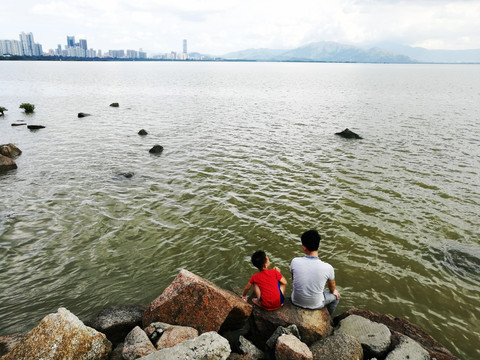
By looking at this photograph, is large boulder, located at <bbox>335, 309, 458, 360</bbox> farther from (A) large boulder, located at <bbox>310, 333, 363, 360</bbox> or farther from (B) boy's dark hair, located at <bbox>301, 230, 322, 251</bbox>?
(B) boy's dark hair, located at <bbox>301, 230, 322, 251</bbox>

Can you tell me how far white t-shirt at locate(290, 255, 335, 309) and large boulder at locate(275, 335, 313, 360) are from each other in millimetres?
1772

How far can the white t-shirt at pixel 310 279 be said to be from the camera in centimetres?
891

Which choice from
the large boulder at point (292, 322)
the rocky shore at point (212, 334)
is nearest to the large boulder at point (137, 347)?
the rocky shore at point (212, 334)

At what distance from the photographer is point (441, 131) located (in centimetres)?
3641

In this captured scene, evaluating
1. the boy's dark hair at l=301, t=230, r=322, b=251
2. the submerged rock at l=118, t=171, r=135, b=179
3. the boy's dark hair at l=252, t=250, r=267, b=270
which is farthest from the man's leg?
the submerged rock at l=118, t=171, r=135, b=179

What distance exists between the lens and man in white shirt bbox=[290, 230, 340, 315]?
349 inches

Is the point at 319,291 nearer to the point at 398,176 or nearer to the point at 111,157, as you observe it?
the point at 398,176

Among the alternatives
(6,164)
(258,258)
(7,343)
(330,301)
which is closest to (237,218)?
(258,258)

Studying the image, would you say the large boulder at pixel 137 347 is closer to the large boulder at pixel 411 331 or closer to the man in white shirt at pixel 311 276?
the man in white shirt at pixel 311 276

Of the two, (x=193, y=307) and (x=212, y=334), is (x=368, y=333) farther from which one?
(x=193, y=307)

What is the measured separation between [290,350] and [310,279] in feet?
7.37

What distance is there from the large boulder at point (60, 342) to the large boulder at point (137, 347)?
0.80 m

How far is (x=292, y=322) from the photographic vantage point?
881 cm

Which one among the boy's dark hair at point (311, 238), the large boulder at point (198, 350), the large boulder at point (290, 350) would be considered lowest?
the large boulder at point (290, 350)
